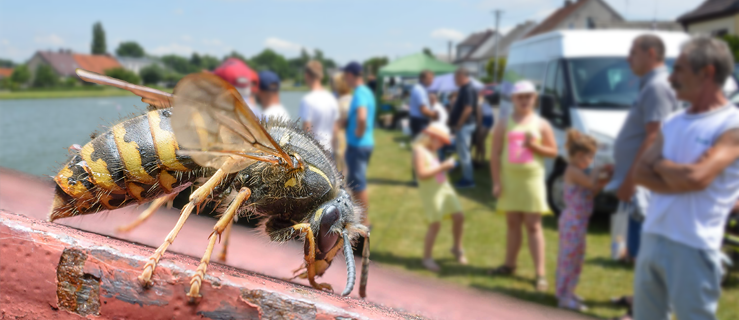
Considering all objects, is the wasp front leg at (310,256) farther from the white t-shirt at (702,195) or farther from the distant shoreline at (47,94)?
the distant shoreline at (47,94)

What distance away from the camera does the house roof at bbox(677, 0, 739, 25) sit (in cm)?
3369

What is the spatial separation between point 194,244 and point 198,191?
0.34 meters

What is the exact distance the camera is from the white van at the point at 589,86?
7633mm

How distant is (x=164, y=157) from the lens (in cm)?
138

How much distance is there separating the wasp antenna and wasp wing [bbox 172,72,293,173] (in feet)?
0.92

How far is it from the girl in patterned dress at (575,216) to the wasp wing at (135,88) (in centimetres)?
479

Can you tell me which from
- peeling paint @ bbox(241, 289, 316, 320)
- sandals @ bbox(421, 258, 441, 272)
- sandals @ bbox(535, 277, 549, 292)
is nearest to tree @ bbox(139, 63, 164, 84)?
peeling paint @ bbox(241, 289, 316, 320)

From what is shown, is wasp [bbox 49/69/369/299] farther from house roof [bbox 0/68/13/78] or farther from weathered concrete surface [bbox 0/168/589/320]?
house roof [bbox 0/68/13/78]

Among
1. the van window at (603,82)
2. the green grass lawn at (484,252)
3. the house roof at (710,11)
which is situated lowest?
the green grass lawn at (484,252)

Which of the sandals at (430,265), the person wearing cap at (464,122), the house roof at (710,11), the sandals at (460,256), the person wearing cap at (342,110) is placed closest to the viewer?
the sandals at (430,265)

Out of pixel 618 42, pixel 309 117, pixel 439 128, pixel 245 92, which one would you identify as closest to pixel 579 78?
pixel 618 42

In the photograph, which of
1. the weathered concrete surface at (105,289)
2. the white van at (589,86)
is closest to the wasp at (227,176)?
the weathered concrete surface at (105,289)

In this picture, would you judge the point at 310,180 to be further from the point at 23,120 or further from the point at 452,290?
the point at 23,120

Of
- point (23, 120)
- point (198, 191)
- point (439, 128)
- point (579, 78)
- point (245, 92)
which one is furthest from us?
point (579, 78)
